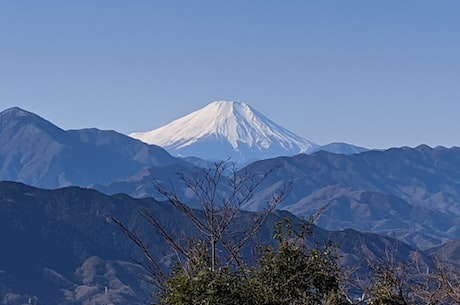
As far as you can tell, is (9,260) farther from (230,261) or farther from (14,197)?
(230,261)

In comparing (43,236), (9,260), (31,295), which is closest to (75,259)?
(43,236)

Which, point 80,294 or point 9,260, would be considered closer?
point 80,294

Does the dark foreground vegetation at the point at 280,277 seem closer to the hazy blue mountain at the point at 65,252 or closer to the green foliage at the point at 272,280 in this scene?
→ the green foliage at the point at 272,280

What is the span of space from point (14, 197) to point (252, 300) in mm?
171599

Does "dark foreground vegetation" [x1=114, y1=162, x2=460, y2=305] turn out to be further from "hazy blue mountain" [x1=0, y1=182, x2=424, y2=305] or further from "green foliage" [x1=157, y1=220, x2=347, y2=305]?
"hazy blue mountain" [x1=0, y1=182, x2=424, y2=305]

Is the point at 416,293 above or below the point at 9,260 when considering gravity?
above

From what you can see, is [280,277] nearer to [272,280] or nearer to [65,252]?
[272,280]

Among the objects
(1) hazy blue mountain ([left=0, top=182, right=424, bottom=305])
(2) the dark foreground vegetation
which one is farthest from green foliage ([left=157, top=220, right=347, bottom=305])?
(1) hazy blue mountain ([left=0, top=182, right=424, bottom=305])

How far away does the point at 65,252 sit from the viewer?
16475 cm

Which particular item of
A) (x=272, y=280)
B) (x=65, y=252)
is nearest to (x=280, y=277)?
(x=272, y=280)

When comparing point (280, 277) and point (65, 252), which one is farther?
point (65, 252)

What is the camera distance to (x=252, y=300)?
12766 millimetres

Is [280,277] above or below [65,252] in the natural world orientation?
above

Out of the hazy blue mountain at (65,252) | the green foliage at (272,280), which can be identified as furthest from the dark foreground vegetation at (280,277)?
the hazy blue mountain at (65,252)
